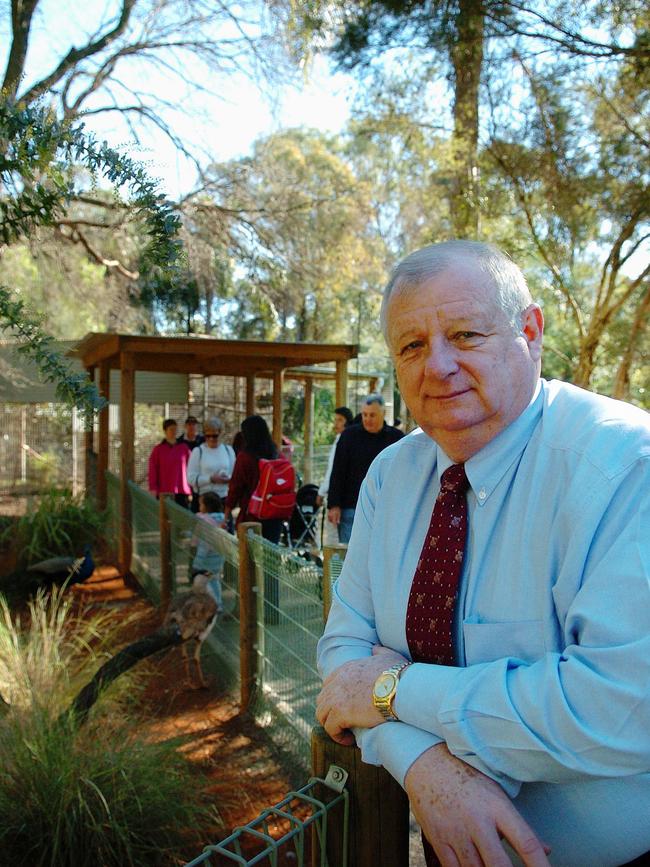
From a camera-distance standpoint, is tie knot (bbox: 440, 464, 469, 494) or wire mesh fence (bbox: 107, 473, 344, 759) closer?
tie knot (bbox: 440, 464, 469, 494)

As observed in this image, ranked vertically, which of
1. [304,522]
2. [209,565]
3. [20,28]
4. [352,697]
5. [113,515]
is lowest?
[113,515]

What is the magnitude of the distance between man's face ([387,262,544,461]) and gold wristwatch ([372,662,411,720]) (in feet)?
1.27

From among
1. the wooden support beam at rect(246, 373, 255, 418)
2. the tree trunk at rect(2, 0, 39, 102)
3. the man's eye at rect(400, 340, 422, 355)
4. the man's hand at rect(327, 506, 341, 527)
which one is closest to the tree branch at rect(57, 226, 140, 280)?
the tree trunk at rect(2, 0, 39, 102)

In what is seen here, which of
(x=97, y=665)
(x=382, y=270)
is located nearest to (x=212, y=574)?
(x=97, y=665)

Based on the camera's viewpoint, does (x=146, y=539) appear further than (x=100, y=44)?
No

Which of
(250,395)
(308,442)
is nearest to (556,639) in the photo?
(250,395)

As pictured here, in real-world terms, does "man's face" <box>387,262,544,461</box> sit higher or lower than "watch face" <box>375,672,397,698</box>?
Answer: higher

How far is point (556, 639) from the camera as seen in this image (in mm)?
1190

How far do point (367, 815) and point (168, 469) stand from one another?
861 centimetres

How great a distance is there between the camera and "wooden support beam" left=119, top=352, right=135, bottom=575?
31.3 ft

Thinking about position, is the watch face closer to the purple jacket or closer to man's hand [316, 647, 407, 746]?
man's hand [316, 647, 407, 746]

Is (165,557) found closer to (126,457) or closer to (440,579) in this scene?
(126,457)

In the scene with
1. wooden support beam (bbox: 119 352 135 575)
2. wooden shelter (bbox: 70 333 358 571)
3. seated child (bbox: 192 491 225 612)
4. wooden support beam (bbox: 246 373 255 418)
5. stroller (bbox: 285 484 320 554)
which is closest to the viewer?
seated child (bbox: 192 491 225 612)

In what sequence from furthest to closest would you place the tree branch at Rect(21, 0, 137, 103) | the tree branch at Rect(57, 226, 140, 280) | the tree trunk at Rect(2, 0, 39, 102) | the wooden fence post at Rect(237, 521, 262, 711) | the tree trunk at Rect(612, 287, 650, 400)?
the tree branch at Rect(57, 226, 140, 280) → the tree branch at Rect(21, 0, 137, 103) → the tree trunk at Rect(2, 0, 39, 102) → the tree trunk at Rect(612, 287, 650, 400) → the wooden fence post at Rect(237, 521, 262, 711)
